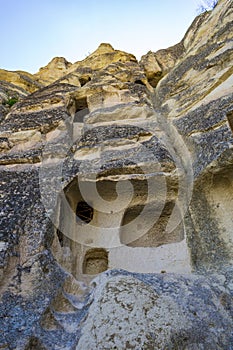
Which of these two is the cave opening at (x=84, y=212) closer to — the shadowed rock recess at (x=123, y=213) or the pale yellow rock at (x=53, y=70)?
the shadowed rock recess at (x=123, y=213)

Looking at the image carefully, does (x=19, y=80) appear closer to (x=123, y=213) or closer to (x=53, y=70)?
(x=53, y=70)

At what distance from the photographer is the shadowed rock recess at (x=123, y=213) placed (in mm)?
2998

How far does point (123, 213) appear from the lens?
5734 millimetres

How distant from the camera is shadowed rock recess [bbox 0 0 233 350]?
300 cm

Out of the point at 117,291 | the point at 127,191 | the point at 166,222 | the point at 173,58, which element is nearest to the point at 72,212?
the point at 127,191

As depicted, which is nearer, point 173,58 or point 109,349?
point 109,349

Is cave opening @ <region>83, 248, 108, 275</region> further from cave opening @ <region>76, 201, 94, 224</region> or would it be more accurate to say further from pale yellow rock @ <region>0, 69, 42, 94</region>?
pale yellow rock @ <region>0, 69, 42, 94</region>

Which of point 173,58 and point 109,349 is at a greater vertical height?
point 173,58

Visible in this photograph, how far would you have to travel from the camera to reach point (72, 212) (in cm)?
562

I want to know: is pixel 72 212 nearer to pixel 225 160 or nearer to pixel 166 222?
pixel 166 222

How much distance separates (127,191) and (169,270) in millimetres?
1526

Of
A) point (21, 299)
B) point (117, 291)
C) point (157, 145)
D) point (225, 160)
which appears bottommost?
point (117, 291)

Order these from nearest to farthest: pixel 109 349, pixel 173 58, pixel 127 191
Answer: pixel 109 349, pixel 127 191, pixel 173 58

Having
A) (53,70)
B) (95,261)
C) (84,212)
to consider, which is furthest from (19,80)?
(95,261)
